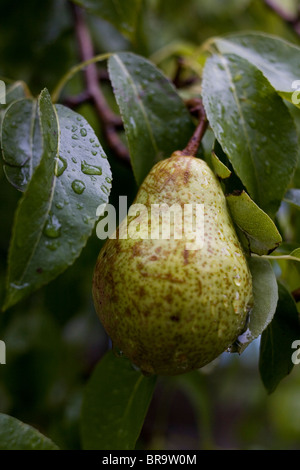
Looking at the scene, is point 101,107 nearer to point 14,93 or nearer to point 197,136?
point 14,93

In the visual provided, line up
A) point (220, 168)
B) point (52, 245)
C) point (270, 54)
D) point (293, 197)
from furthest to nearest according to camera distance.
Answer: point (270, 54) < point (293, 197) < point (220, 168) < point (52, 245)

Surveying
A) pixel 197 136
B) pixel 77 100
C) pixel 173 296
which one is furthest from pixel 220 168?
pixel 77 100

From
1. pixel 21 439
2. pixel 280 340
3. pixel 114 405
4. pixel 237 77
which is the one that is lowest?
pixel 114 405

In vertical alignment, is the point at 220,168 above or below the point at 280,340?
above

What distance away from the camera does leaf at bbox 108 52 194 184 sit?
659mm

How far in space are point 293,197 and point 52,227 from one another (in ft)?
1.19

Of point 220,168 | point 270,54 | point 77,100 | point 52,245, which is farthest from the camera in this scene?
point 77,100

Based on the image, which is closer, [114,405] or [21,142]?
[21,142]

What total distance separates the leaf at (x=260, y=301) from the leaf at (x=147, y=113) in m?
0.19

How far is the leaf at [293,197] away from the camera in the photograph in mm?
674

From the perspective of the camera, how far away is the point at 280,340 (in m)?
0.64
